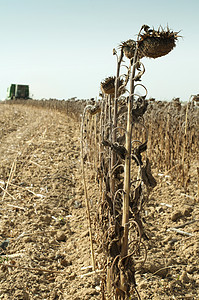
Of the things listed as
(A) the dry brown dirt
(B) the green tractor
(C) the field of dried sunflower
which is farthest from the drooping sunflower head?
(B) the green tractor

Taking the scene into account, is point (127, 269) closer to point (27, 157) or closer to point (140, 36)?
point (140, 36)

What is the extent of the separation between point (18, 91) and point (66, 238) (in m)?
30.0

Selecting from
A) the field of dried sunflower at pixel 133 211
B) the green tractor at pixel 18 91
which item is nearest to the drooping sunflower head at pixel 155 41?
the field of dried sunflower at pixel 133 211

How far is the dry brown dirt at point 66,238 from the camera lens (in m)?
2.61

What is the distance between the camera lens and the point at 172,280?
2.61 meters

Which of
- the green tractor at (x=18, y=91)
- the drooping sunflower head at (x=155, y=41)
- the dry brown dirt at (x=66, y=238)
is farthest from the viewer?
the green tractor at (x=18, y=91)

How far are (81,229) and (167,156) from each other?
2.53 meters

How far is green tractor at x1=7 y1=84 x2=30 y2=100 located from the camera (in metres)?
31.8

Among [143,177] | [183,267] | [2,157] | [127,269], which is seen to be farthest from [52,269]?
[2,157]

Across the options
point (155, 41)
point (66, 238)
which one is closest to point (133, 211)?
point (155, 41)

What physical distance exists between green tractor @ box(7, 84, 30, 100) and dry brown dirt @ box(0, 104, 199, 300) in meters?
26.9

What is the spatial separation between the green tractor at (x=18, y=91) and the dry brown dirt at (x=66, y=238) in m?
26.9

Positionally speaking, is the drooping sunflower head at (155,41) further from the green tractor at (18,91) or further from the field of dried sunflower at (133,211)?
the green tractor at (18,91)

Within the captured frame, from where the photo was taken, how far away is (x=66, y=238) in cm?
365
